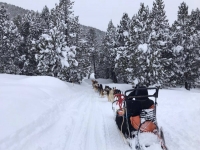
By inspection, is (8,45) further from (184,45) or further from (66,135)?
(66,135)

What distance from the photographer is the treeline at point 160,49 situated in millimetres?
29016

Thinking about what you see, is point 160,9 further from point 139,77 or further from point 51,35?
point 51,35

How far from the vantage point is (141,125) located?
648 cm

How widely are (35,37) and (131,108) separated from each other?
3747 cm

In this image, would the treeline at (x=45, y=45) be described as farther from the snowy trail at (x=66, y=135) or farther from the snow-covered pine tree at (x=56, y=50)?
the snowy trail at (x=66, y=135)

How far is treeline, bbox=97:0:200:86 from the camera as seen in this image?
2902cm

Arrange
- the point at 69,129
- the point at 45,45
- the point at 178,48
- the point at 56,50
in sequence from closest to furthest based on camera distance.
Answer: the point at 69,129 → the point at 56,50 → the point at 45,45 → the point at 178,48

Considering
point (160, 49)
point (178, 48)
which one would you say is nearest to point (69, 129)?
point (160, 49)

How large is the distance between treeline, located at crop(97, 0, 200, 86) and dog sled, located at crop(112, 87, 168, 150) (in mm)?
21580

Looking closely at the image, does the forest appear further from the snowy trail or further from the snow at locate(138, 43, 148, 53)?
the snowy trail

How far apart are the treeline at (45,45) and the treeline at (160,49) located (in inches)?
311

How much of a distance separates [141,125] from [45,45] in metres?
25.0

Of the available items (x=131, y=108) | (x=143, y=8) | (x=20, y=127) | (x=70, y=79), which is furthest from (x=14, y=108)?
(x=70, y=79)

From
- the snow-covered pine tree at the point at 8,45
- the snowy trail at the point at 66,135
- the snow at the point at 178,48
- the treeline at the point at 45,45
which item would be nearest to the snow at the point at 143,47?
the snow at the point at 178,48
